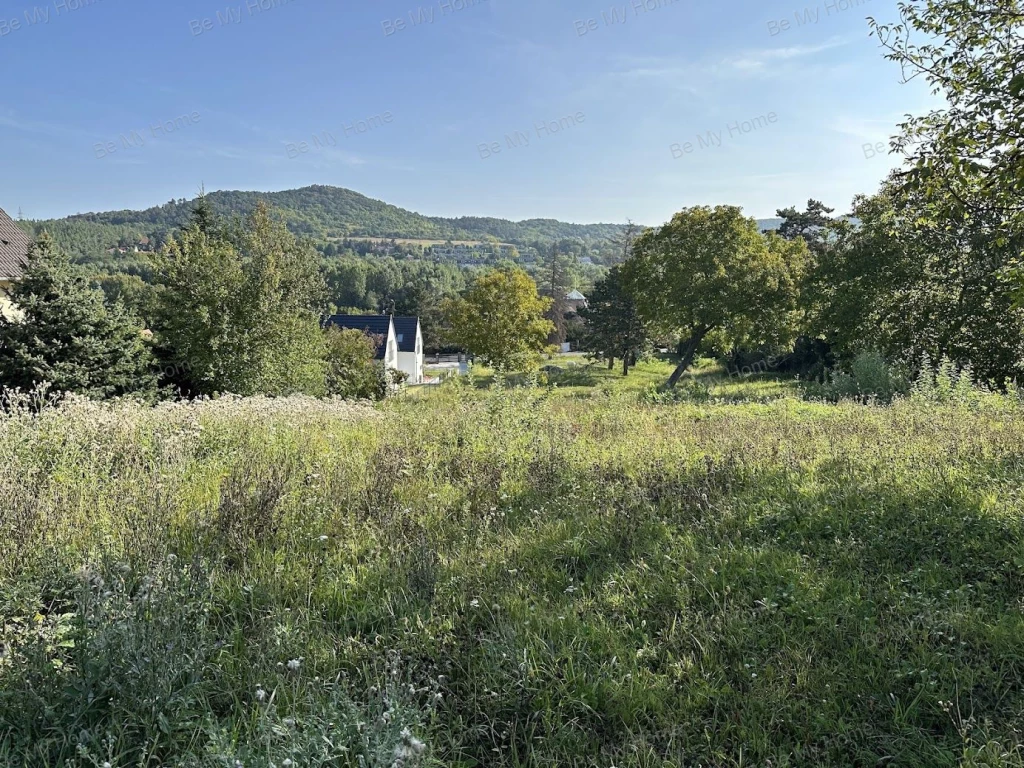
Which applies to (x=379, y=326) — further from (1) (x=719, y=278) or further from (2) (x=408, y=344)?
(1) (x=719, y=278)

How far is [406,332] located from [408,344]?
138cm

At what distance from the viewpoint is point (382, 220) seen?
16500 cm

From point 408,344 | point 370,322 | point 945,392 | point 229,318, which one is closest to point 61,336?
point 229,318

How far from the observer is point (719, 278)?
2611 cm

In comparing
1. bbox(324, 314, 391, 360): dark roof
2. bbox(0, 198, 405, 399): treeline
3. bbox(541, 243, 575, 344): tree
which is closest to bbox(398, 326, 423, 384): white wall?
bbox(324, 314, 391, 360): dark roof

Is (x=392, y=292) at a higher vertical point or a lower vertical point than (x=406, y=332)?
higher

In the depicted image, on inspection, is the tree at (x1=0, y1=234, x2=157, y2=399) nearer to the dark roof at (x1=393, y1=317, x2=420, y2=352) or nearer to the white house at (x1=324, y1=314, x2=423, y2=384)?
the white house at (x1=324, y1=314, x2=423, y2=384)

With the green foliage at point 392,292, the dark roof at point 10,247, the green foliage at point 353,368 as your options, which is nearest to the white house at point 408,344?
the green foliage at point 392,292

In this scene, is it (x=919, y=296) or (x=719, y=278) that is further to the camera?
(x=719, y=278)

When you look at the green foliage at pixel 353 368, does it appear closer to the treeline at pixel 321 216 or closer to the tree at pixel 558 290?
the tree at pixel 558 290

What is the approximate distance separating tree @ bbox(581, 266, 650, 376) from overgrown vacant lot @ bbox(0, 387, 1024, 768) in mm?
39041

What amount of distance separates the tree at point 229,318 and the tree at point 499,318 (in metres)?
20.8

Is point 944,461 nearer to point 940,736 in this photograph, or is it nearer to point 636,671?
point 940,736

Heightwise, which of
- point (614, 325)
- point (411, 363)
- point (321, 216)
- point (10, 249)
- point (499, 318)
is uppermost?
point (321, 216)
